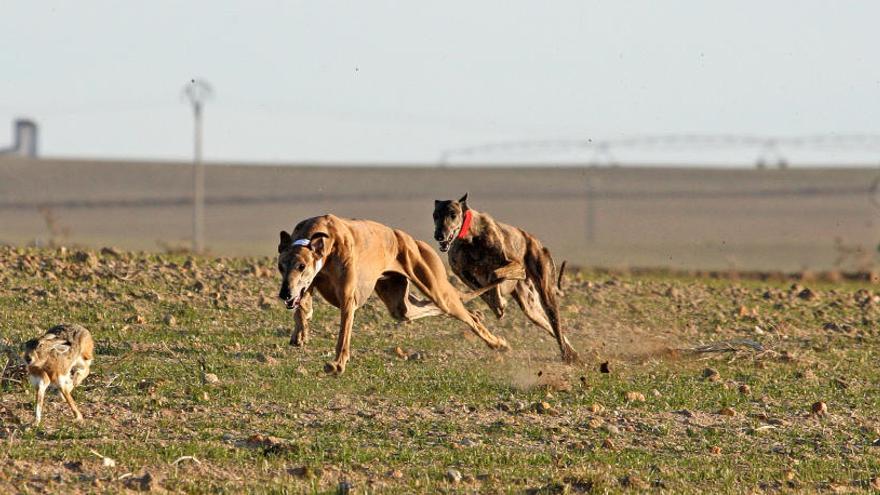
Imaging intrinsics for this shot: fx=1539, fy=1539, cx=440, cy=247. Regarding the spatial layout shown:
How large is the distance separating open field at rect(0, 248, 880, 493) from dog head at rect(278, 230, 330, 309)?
30.2 inches

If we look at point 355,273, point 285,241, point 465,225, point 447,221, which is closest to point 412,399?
point 355,273

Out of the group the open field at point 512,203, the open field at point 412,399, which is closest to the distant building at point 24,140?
the open field at point 512,203

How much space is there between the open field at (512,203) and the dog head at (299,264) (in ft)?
143

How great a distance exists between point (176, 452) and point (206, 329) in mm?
5603

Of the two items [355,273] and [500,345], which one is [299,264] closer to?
[355,273]

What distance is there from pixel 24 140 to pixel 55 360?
251ft

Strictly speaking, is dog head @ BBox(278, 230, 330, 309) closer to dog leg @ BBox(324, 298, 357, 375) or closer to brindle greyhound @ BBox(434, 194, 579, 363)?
dog leg @ BBox(324, 298, 357, 375)

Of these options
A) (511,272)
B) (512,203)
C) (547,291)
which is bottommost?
(512,203)

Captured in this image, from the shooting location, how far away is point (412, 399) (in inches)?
457

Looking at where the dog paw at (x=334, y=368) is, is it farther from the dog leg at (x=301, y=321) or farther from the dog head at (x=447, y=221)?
the dog head at (x=447, y=221)

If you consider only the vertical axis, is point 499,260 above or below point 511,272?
above

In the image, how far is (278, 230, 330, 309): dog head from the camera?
11.1 metres

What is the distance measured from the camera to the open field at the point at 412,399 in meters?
9.06

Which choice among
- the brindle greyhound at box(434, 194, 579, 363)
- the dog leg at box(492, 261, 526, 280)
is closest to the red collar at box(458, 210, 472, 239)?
the brindle greyhound at box(434, 194, 579, 363)
